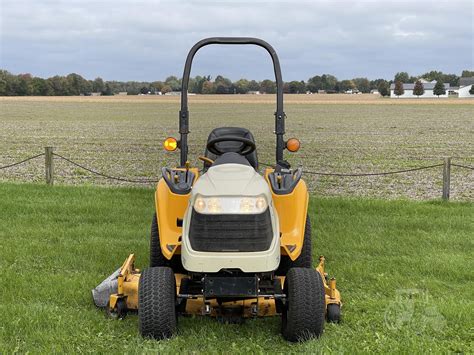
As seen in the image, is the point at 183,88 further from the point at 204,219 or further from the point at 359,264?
the point at 359,264

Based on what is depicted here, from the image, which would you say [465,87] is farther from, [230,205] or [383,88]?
[230,205]

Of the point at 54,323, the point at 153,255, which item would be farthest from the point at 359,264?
the point at 54,323

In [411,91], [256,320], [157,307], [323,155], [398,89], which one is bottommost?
[323,155]

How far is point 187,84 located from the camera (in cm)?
532

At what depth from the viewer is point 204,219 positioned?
3.96m

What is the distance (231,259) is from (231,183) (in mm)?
548

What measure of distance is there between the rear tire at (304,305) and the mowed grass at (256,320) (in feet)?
0.34

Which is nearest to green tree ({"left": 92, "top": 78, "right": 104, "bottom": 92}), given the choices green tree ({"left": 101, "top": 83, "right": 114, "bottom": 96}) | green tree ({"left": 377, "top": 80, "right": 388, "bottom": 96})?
green tree ({"left": 101, "top": 83, "right": 114, "bottom": 96})

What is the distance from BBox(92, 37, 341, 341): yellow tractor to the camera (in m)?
3.95

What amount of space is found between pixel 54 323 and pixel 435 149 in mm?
20653

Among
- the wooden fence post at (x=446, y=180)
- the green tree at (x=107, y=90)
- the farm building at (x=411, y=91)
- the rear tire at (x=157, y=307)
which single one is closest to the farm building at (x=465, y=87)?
the farm building at (x=411, y=91)

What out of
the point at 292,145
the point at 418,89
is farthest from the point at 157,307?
the point at 418,89

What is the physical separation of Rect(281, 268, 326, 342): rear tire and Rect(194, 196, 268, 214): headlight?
0.59 metres

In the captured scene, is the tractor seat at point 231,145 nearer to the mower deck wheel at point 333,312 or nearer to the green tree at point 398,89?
the mower deck wheel at point 333,312
